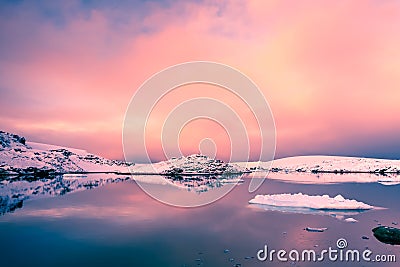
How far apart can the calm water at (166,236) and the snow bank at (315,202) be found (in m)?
2.17

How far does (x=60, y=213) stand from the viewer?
35.0 m

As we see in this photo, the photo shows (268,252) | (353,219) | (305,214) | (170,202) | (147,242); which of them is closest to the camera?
(268,252)

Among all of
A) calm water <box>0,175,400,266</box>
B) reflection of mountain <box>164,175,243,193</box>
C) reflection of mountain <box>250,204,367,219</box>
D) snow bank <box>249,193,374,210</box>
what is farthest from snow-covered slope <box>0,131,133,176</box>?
Answer: reflection of mountain <box>250,204,367,219</box>

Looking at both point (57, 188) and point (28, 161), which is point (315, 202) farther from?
point (28, 161)

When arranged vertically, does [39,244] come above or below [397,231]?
below

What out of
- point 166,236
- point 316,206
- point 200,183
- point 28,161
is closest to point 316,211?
point 316,206

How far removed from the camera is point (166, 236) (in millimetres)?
23328

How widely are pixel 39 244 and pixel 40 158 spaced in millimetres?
158053

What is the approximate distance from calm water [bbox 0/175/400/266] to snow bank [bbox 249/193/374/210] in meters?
2.17

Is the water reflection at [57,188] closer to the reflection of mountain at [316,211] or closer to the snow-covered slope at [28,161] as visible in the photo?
the reflection of mountain at [316,211]

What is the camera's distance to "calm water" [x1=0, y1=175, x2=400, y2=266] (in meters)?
17.8

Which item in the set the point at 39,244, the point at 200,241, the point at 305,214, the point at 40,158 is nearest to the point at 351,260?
the point at 200,241

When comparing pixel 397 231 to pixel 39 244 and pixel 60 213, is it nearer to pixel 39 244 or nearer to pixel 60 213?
pixel 39 244

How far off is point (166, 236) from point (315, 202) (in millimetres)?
22381
